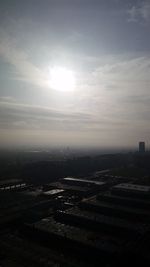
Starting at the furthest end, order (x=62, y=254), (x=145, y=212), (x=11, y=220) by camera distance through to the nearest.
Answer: (x=145, y=212), (x=11, y=220), (x=62, y=254)

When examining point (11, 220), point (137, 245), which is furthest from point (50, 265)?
point (11, 220)

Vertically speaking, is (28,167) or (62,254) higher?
(28,167)

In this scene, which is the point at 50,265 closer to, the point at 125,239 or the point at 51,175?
the point at 125,239

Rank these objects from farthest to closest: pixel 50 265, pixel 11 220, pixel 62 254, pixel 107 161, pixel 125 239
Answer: pixel 107 161
pixel 11 220
pixel 125 239
pixel 62 254
pixel 50 265

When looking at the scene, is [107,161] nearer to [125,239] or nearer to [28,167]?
[28,167]

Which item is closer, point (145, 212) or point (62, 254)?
point (62, 254)

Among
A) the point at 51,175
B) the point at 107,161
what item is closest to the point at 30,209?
the point at 51,175

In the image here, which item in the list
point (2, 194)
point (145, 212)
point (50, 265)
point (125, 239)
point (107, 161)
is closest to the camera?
point (50, 265)

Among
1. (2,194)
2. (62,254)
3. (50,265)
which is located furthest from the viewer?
(2,194)

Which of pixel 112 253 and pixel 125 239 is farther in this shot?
pixel 125 239
